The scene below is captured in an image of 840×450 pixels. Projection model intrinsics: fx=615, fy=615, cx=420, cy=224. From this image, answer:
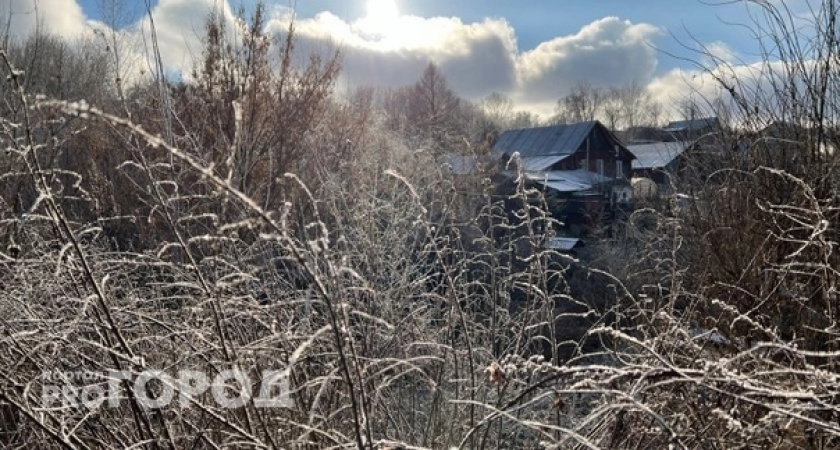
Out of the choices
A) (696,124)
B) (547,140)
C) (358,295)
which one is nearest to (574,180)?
(547,140)

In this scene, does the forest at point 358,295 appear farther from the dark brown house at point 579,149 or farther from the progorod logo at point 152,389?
the dark brown house at point 579,149

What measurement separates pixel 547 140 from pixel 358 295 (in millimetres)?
30291

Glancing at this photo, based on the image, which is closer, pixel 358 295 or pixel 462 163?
pixel 358 295

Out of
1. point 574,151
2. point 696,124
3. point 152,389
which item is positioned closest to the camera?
point 152,389

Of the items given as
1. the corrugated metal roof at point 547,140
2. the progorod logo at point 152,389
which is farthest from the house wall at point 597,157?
the progorod logo at point 152,389

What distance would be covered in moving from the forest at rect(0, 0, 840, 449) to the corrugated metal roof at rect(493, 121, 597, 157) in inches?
788

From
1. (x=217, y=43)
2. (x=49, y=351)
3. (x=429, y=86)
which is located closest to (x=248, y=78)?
(x=217, y=43)

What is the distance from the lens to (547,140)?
3200cm

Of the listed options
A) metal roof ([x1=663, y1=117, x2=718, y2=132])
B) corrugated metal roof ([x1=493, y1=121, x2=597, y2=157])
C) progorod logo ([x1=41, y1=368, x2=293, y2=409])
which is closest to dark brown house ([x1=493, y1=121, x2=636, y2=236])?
corrugated metal roof ([x1=493, y1=121, x2=597, y2=157])

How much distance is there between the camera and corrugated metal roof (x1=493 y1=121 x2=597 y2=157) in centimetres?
3055

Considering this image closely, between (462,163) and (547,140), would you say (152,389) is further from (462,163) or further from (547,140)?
(547,140)

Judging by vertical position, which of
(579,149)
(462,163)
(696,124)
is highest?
Answer: (579,149)

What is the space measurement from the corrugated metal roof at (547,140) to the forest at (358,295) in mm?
20015

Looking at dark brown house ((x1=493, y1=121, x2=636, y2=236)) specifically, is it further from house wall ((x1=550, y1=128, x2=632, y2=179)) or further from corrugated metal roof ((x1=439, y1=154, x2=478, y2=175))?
corrugated metal roof ((x1=439, y1=154, x2=478, y2=175))
